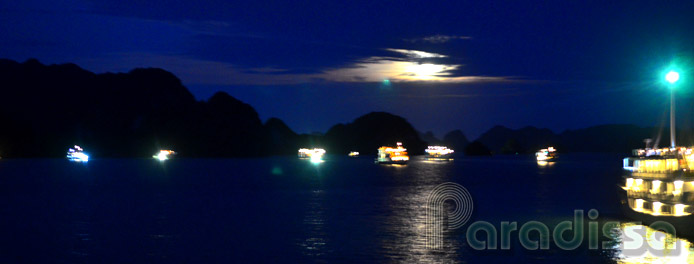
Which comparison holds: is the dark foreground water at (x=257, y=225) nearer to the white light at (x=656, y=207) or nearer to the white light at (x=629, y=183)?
the white light at (x=629, y=183)

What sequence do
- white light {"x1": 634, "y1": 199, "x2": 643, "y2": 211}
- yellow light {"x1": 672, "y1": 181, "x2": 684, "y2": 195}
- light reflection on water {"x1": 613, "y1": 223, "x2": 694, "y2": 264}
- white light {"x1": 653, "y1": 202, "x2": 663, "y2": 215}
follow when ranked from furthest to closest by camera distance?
1. white light {"x1": 634, "y1": 199, "x2": 643, "y2": 211}
2. white light {"x1": 653, "y1": 202, "x2": 663, "y2": 215}
3. yellow light {"x1": 672, "y1": 181, "x2": 684, "y2": 195}
4. light reflection on water {"x1": 613, "y1": 223, "x2": 694, "y2": 264}

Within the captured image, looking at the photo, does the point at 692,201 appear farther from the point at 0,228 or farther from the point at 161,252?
the point at 0,228

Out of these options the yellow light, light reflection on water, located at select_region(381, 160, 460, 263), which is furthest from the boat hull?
light reflection on water, located at select_region(381, 160, 460, 263)

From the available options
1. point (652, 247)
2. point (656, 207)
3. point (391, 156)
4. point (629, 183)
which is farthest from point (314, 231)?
point (391, 156)

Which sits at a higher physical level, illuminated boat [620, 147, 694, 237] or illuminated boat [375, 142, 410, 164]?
illuminated boat [375, 142, 410, 164]

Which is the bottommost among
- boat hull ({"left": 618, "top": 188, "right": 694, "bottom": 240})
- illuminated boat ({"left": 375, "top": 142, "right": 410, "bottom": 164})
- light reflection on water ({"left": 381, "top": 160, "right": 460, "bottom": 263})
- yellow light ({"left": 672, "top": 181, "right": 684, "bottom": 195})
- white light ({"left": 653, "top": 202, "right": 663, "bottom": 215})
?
light reflection on water ({"left": 381, "top": 160, "right": 460, "bottom": 263})

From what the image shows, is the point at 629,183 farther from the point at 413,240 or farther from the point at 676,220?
the point at 413,240

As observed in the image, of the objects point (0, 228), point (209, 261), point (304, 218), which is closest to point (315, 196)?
point (304, 218)

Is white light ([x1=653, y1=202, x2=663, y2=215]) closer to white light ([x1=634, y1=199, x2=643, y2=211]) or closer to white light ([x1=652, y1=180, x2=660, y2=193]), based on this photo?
white light ([x1=652, y1=180, x2=660, y2=193])

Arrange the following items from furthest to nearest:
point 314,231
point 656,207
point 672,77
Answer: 1. point 672,77
2. point 314,231
3. point 656,207

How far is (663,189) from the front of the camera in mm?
37938

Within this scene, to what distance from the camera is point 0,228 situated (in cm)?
4162

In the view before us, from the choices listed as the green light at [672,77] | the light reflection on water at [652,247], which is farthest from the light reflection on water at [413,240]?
the green light at [672,77]

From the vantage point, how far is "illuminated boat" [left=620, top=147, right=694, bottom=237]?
1396 inches
